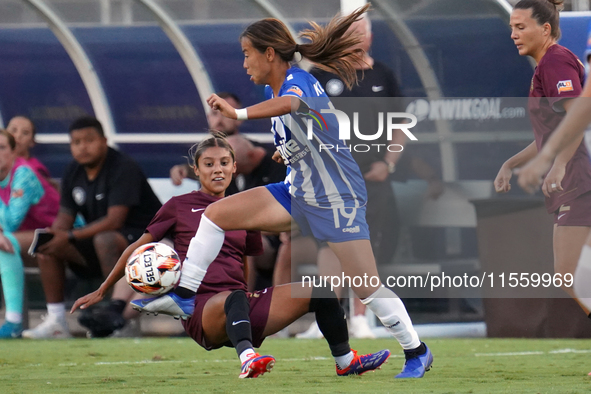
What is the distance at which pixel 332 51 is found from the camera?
4254mm

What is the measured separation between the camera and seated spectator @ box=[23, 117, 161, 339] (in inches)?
283

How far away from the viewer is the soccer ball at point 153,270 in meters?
3.98

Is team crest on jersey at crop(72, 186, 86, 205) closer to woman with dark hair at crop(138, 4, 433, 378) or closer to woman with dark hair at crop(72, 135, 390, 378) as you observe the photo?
woman with dark hair at crop(72, 135, 390, 378)

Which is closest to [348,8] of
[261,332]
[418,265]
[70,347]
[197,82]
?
[197,82]

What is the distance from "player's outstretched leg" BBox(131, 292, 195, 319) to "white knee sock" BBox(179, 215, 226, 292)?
71 mm

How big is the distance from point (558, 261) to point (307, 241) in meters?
3.36

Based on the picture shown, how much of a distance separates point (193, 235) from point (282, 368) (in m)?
0.85

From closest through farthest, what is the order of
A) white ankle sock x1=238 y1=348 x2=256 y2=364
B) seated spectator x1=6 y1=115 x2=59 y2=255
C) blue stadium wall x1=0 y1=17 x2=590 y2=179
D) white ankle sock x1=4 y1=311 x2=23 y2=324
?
white ankle sock x1=238 y1=348 x2=256 y2=364 < white ankle sock x1=4 y1=311 x2=23 y2=324 < seated spectator x1=6 y1=115 x2=59 y2=255 < blue stadium wall x1=0 y1=17 x2=590 y2=179

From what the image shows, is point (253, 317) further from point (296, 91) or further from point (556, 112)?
point (556, 112)

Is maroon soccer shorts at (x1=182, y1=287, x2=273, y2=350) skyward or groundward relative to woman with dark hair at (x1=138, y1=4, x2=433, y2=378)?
groundward

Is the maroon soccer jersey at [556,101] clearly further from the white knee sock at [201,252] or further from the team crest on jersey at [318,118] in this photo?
the white knee sock at [201,252]

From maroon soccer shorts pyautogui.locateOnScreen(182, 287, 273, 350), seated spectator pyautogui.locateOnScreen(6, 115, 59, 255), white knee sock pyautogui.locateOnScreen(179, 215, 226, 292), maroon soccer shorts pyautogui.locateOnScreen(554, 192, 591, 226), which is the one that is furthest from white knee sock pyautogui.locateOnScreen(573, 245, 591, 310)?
seated spectator pyautogui.locateOnScreen(6, 115, 59, 255)

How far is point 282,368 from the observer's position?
470 cm

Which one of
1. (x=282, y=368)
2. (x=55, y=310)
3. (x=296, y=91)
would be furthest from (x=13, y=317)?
(x=296, y=91)
